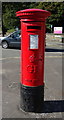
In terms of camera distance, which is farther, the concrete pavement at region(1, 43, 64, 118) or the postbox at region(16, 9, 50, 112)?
the concrete pavement at region(1, 43, 64, 118)

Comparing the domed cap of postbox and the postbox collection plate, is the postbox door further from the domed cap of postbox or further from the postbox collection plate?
the domed cap of postbox

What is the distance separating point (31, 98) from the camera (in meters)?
4.14

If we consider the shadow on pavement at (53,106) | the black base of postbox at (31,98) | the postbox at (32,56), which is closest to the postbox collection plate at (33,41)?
the postbox at (32,56)

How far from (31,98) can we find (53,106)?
64 cm

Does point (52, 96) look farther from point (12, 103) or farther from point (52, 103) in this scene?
point (12, 103)

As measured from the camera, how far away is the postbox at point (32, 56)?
3.89 m

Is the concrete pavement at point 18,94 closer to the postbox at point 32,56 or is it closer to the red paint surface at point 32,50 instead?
the postbox at point 32,56

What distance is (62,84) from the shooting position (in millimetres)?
6176

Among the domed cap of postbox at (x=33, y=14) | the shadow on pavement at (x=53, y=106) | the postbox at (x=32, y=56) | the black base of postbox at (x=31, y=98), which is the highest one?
the domed cap of postbox at (x=33, y=14)

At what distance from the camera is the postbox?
389 centimetres

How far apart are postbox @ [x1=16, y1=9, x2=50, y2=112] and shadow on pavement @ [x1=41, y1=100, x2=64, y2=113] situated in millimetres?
142

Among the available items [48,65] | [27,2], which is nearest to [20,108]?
[48,65]

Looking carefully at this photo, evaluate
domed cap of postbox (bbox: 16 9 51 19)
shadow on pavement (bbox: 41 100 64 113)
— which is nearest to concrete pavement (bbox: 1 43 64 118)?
shadow on pavement (bbox: 41 100 64 113)

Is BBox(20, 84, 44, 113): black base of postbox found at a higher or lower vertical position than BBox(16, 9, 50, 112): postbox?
lower
